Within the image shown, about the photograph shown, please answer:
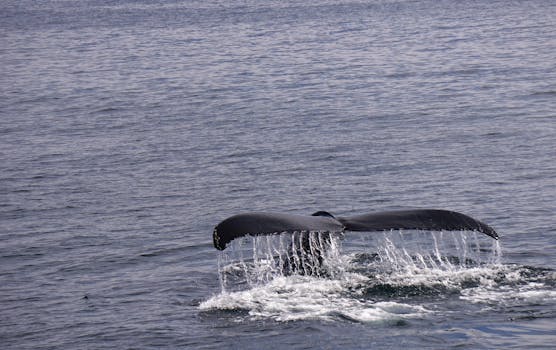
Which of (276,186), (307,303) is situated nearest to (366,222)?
(307,303)

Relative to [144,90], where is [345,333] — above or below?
below

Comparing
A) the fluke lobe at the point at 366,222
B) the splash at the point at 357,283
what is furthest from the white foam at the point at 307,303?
the fluke lobe at the point at 366,222

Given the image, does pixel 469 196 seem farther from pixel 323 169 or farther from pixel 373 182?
pixel 323 169

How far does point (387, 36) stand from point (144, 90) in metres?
14.9

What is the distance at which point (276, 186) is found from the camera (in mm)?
19484

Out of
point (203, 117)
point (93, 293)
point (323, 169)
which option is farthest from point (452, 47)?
point (93, 293)

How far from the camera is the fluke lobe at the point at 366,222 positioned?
35.6ft

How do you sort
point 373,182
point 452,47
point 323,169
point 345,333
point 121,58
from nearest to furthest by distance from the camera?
point 345,333
point 373,182
point 323,169
point 452,47
point 121,58

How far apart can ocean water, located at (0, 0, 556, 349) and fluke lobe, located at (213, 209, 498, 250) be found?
0.83 metres

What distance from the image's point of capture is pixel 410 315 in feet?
38.5

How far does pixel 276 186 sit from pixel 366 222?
7.96 meters

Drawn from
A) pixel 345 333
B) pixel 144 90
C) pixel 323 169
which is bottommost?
pixel 345 333

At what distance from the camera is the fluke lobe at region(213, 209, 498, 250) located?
35.6 feet

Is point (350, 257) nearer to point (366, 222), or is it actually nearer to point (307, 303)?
point (307, 303)
